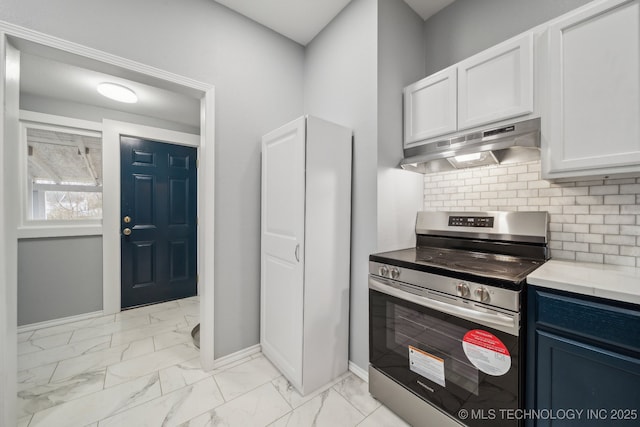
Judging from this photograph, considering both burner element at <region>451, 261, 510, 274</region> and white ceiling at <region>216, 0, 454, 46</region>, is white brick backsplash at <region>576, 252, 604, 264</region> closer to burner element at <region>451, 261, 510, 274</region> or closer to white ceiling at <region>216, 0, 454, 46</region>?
burner element at <region>451, 261, 510, 274</region>

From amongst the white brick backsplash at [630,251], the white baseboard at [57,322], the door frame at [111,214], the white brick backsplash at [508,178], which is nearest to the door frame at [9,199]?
the door frame at [111,214]

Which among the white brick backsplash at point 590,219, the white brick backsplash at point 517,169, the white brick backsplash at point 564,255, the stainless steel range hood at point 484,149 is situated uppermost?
the stainless steel range hood at point 484,149

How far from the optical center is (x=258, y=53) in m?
2.14

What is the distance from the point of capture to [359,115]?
6.11 feet

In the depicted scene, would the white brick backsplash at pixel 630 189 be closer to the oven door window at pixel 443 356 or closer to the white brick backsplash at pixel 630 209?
the white brick backsplash at pixel 630 209

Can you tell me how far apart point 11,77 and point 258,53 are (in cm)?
153

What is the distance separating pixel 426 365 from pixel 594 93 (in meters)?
1.56

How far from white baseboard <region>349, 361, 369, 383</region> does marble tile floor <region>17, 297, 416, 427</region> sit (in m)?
0.03

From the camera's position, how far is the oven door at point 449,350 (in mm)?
1067

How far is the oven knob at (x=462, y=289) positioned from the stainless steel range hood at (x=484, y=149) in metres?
0.75

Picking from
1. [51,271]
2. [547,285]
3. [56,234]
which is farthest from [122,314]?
[547,285]

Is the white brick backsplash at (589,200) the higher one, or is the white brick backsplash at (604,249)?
the white brick backsplash at (589,200)

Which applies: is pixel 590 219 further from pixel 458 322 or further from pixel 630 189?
pixel 458 322

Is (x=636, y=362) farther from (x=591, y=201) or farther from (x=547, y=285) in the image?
(x=591, y=201)
